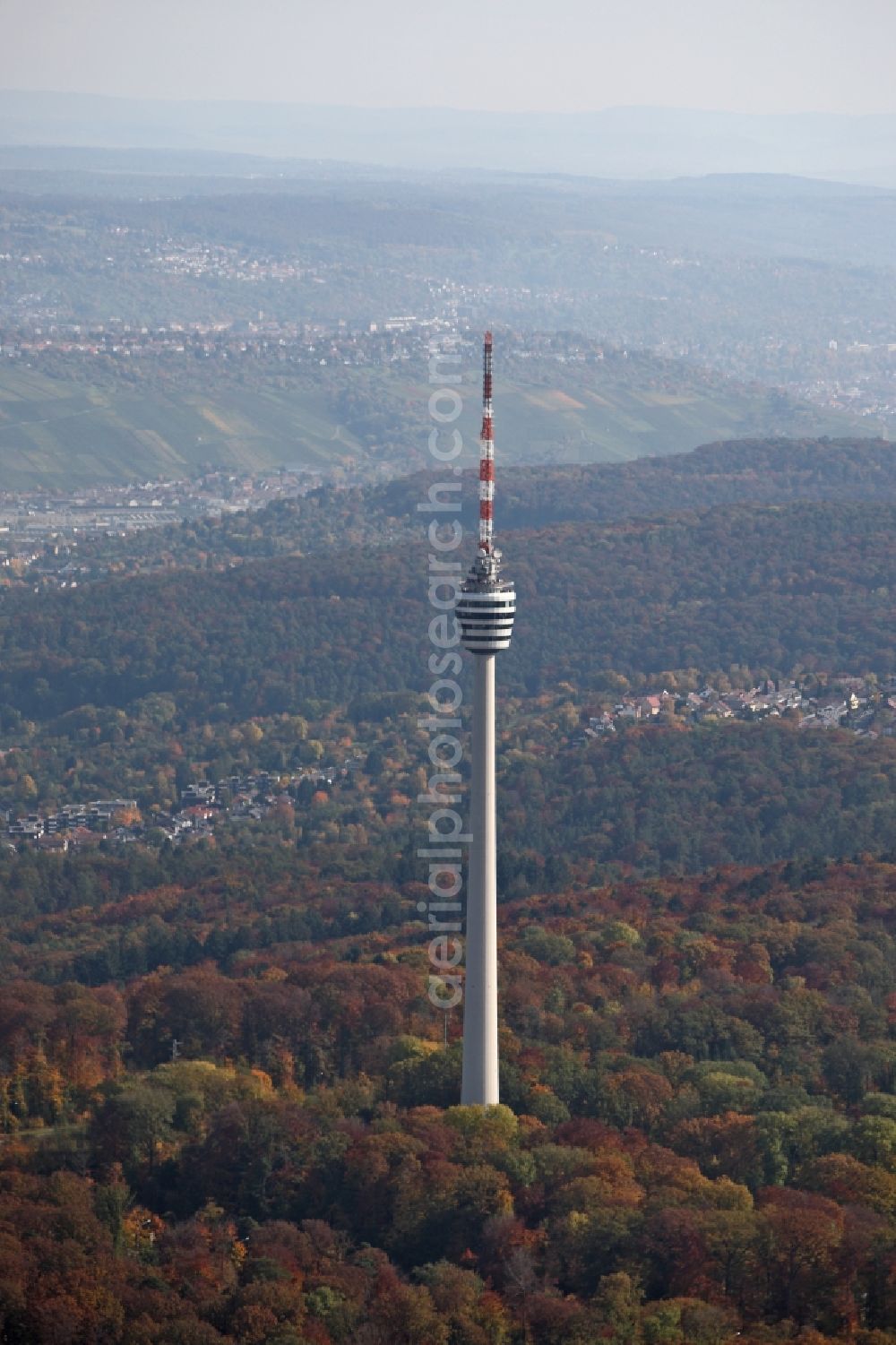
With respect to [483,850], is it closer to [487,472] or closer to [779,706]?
[487,472]

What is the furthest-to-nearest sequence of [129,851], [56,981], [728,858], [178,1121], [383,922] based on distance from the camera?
[129,851], [728,858], [383,922], [56,981], [178,1121]

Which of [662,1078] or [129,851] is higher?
[662,1078]

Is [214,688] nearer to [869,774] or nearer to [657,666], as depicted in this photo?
[657,666]

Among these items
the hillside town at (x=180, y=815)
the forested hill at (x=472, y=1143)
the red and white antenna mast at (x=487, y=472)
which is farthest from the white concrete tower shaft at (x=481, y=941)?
the hillside town at (x=180, y=815)

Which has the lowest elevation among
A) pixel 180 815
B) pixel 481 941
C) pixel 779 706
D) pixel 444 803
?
pixel 180 815

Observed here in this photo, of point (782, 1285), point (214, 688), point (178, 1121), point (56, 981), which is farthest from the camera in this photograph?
point (214, 688)

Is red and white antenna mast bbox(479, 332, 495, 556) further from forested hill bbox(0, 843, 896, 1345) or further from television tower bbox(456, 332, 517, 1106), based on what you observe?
forested hill bbox(0, 843, 896, 1345)

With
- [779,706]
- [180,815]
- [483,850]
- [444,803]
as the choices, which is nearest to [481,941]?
[483,850]

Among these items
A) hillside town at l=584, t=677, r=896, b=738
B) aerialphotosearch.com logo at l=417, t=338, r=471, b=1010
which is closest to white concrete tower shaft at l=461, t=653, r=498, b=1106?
aerialphotosearch.com logo at l=417, t=338, r=471, b=1010

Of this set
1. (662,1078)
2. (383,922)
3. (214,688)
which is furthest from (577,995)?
(214,688)
